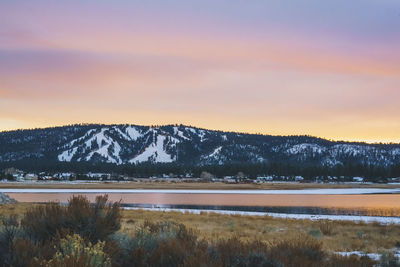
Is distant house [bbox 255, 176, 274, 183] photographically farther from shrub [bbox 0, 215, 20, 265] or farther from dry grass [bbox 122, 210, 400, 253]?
shrub [bbox 0, 215, 20, 265]

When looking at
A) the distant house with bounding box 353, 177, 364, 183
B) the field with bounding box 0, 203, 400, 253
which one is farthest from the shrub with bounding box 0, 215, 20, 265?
the distant house with bounding box 353, 177, 364, 183

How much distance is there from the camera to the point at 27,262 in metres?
6.12

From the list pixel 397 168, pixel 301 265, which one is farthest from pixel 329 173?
pixel 301 265

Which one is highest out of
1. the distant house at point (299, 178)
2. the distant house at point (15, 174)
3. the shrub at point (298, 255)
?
the shrub at point (298, 255)

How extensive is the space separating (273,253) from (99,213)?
349 cm

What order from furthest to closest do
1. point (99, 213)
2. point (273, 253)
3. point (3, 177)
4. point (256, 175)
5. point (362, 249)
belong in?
point (256, 175)
point (3, 177)
point (362, 249)
point (99, 213)
point (273, 253)

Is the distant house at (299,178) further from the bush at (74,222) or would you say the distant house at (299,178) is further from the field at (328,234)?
the bush at (74,222)

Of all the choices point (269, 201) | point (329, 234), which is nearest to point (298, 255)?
point (329, 234)

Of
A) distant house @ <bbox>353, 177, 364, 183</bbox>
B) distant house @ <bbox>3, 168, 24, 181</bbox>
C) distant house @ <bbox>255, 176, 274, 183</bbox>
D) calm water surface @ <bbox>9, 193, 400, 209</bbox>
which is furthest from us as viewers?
distant house @ <bbox>255, 176, 274, 183</bbox>

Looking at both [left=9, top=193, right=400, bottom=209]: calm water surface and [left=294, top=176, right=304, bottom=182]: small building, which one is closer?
[left=9, top=193, right=400, bottom=209]: calm water surface

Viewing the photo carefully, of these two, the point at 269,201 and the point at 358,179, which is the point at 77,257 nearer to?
the point at 269,201

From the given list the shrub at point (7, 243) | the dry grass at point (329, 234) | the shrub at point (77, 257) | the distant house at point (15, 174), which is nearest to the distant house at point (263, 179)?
the distant house at point (15, 174)

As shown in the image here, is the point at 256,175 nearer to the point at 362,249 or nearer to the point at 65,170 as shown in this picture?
the point at 65,170

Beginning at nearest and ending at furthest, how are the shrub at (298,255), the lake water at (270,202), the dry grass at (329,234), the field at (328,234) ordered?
the shrub at (298,255) < the field at (328,234) < the dry grass at (329,234) < the lake water at (270,202)
